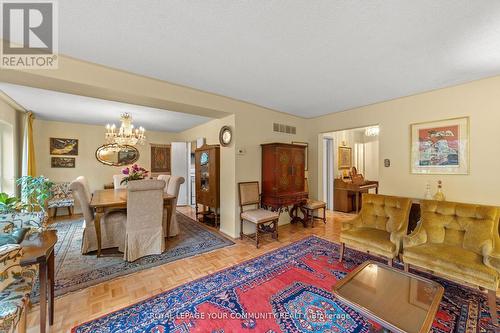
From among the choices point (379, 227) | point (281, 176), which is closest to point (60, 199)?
point (281, 176)

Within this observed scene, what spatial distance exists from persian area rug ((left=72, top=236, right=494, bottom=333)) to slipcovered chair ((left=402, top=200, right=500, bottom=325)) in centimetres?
26

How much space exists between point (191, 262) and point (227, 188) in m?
1.50

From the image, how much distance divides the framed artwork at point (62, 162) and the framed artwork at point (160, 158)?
1984mm

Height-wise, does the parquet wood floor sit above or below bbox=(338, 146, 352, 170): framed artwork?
below

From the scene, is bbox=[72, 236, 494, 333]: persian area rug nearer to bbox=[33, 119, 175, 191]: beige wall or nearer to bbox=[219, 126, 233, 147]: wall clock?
bbox=[219, 126, 233, 147]: wall clock

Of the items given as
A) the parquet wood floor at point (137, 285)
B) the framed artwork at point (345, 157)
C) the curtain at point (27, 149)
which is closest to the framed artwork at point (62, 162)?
the curtain at point (27, 149)

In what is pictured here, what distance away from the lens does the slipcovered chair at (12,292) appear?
1115mm

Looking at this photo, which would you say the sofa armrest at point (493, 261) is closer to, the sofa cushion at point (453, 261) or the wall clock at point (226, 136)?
the sofa cushion at point (453, 261)

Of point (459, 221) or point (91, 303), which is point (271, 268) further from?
→ point (459, 221)

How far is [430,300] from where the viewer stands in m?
1.50

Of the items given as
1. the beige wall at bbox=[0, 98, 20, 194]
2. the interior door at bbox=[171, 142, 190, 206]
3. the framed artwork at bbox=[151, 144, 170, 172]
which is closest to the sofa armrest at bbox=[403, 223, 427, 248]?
the interior door at bbox=[171, 142, 190, 206]

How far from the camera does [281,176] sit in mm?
3891

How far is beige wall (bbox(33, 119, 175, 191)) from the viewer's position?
4.90 m

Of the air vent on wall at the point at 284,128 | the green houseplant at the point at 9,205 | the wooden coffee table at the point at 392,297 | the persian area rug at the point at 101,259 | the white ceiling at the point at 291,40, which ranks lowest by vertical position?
the persian area rug at the point at 101,259
